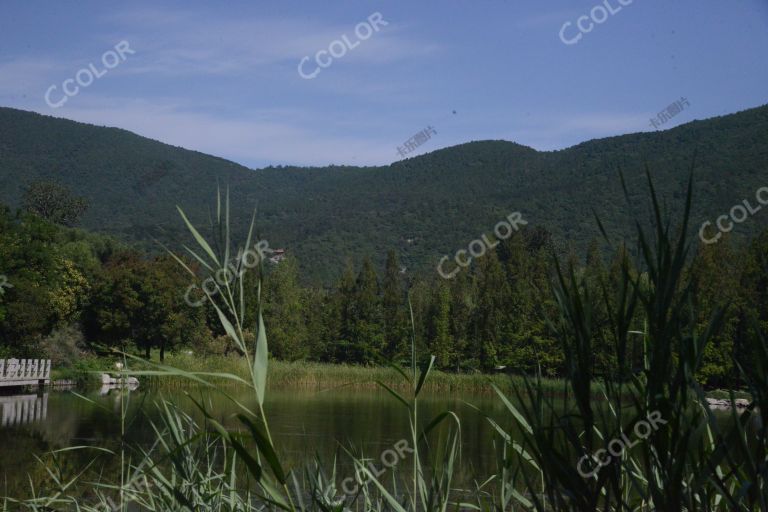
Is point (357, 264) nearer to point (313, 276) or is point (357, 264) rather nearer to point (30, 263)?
point (313, 276)

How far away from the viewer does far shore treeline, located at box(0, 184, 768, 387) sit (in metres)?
28.3

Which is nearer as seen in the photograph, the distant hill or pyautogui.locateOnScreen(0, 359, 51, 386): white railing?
pyautogui.locateOnScreen(0, 359, 51, 386): white railing

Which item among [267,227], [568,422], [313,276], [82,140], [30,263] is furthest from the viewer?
[82,140]

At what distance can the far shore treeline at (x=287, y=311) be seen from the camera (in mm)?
28344

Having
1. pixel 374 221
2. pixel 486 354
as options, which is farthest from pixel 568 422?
pixel 374 221

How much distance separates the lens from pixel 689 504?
231 cm

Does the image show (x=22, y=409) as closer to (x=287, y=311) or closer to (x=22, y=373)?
(x=22, y=373)

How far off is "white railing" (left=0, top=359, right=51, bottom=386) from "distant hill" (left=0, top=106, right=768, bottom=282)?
3047 centimetres

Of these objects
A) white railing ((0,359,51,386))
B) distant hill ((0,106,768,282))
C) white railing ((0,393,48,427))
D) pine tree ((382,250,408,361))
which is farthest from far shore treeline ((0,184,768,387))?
distant hill ((0,106,768,282))

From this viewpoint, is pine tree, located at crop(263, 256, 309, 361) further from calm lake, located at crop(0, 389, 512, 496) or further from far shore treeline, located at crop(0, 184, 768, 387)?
calm lake, located at crop(0, 389, 512, 496)

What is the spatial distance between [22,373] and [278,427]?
442 inches

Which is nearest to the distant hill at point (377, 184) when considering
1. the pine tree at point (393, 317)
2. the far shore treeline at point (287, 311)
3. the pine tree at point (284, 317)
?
the pine tree at point (284, 317)

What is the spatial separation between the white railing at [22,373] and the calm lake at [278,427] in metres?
0.51

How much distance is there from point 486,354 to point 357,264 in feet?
117
